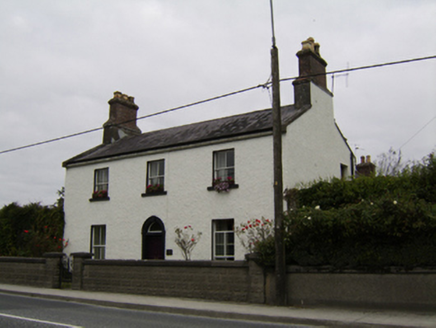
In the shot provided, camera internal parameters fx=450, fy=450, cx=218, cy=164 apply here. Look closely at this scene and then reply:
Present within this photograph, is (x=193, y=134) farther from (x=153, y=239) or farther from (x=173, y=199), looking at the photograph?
(x=153, y=239)

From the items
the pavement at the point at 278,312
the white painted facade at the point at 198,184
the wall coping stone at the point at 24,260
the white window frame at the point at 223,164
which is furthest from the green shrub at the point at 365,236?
the wall coping stone at the point at 24,260

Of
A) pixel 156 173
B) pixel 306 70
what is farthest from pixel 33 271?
pixel 306 70

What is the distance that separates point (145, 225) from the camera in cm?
2014

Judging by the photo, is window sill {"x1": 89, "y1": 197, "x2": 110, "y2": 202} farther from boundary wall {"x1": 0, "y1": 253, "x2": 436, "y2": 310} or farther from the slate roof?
boundary wall {"x1": 0, "y1": 253, "x2": 436, "y2": 310}

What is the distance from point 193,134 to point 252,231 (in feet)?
21.2

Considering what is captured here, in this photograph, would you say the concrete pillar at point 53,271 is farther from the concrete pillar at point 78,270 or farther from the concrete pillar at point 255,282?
the concrete pillar at point 255,282

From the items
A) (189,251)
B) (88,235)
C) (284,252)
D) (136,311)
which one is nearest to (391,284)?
(284,252)

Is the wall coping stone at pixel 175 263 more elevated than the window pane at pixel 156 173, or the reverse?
the window pane at pixel 156 173

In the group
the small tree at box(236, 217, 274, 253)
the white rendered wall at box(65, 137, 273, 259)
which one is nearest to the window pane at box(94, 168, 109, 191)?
the white rendered wall at box(65, 137, 273, 259)

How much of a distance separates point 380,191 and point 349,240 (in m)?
4.25

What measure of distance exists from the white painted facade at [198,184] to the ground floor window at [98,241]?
323 mm

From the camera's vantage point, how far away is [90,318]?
10117 millimetres

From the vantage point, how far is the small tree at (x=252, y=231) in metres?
15.5

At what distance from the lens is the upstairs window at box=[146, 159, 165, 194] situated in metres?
20.2
